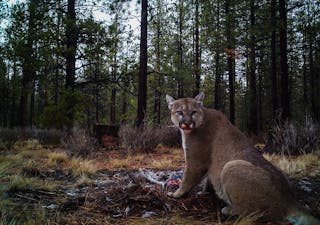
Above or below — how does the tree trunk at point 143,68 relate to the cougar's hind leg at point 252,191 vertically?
above

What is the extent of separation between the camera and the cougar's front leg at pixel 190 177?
11.4 ft

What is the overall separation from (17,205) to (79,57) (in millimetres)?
9575

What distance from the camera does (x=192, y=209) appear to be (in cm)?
325

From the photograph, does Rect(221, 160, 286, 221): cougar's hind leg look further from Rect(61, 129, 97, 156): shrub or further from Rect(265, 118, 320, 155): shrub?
Rect(61, 129, 97, 156): shrub

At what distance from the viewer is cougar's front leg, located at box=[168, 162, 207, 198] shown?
3.48 meters

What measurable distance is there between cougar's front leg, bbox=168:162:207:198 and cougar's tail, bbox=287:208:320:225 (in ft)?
3.74

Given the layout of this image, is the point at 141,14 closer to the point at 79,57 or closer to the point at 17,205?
the point at 79,57

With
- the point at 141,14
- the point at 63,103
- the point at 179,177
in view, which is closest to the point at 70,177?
the point at 179,177

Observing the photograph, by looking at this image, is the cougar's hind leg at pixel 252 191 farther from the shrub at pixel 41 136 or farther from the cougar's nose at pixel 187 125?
the shrub at pixel 41 136

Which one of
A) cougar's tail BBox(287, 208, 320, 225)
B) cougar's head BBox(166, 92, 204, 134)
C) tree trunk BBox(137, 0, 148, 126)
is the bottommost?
cougar's tail BBox(287, 208, 320, 225)

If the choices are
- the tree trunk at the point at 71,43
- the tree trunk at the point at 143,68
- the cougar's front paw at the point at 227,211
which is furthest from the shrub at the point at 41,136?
the cougar's front paw at the point at 227,211

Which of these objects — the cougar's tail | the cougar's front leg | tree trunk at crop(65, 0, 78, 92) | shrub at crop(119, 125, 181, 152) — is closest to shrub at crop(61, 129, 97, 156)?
shrub at crop(119, 125, 181, 152)

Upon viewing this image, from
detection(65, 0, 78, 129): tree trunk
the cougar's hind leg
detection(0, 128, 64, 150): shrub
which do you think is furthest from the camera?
detection(0, 128, 64, 150): shrub

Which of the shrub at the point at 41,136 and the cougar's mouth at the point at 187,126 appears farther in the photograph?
the shrub at the point at 41,136
